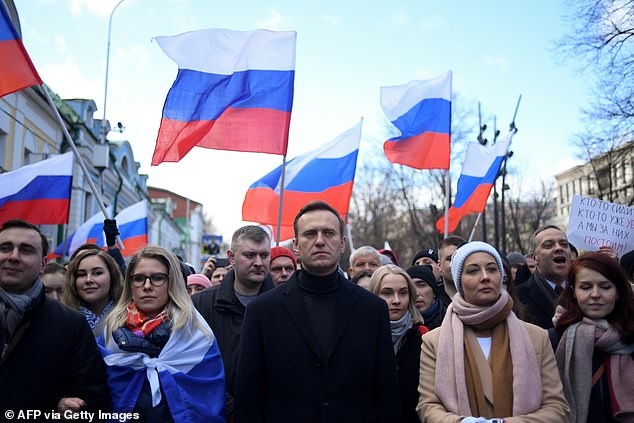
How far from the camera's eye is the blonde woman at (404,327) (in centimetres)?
391

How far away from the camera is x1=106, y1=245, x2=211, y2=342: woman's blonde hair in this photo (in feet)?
12.2

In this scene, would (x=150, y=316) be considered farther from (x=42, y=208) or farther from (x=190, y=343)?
(x=42, y=208)

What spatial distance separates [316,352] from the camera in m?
3.22

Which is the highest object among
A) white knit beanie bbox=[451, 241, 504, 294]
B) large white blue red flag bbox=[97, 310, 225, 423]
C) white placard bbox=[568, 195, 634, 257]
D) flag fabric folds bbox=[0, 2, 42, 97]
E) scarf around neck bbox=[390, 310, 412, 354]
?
flag fabric folds bbox=[0, 2, 42, 97]

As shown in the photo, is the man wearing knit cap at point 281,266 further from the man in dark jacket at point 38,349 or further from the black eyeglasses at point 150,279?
the man in dark jacket at point 38,349

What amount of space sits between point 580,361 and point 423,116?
603 cm

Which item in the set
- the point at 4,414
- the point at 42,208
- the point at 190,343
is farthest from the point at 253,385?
the point at 42,208

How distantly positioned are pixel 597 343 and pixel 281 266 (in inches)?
116

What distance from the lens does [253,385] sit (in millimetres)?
3236

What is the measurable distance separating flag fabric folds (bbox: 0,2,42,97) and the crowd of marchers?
2.77 m

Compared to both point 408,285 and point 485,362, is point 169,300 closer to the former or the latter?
point 408,285

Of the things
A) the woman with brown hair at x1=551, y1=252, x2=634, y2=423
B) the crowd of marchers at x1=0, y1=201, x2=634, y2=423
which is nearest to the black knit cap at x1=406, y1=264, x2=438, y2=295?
the crowd of marchers at x1=0, y1=201, x2=634, y2=423

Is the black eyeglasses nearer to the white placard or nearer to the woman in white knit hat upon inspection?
the woman in white knit hat

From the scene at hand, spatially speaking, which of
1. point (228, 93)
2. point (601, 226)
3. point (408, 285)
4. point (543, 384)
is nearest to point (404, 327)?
point (408, 285)
